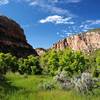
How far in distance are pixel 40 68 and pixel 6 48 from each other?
70.5 metres

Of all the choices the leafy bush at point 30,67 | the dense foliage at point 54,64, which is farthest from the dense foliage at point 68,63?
the leafy bush at point 30,67

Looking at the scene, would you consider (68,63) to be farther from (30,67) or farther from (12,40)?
(12,40)

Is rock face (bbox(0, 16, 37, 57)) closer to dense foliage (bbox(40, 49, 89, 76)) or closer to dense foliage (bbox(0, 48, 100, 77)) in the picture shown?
dense foliage (bbox(0, 48, 100, 77))

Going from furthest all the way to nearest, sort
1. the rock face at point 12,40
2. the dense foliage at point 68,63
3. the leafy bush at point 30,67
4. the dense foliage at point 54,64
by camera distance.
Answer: the rock face at point 12,40
the leafy bush at point 30,67
the dense foliage at point 54,64
the dense foliage at point 68,63

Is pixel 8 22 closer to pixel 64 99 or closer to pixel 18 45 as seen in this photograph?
pixel 18 45

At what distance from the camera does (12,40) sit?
158750mm

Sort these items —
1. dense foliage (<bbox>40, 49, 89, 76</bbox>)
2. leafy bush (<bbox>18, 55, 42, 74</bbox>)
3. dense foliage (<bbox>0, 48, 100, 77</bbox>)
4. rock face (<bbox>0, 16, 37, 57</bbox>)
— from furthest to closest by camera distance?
rock face (<bbox>0, 16, 37, 57</bbox>), leafy bush (<bbox>18, 55, 42, 74</bbox>), dense foliage (<bbox>0, 48, 100, 77</bbox>), dense foliage (<bbox>40, 49, 89, 76</bbox>)

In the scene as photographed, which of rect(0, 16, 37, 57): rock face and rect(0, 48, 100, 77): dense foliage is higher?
rect(0, 16, 37, 57): rock face

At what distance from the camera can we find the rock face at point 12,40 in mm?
143625

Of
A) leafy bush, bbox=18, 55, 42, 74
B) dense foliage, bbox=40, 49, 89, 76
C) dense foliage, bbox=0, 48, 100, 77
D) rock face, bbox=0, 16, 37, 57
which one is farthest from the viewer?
rock face, bbox=0, 16, 37, 57

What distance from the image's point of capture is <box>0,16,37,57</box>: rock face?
471 ft

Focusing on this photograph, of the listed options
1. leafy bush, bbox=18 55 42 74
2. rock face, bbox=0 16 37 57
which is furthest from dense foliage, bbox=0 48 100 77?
rock face, bbox=0 16 37 57

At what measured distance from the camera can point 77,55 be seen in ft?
198

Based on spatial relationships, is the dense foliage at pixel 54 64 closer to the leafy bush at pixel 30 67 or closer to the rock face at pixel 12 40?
the leafy bush at pixel 30 67
